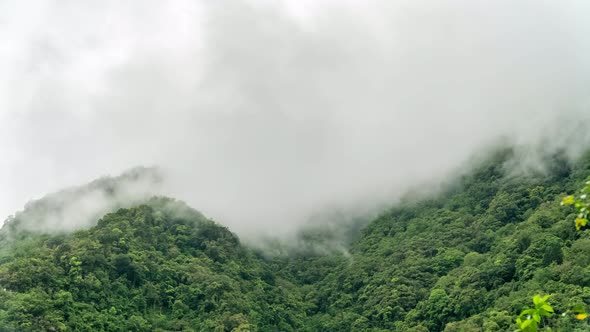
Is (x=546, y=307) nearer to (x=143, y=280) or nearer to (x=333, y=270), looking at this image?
(x=143, y=280)

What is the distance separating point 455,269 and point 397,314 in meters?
9.20

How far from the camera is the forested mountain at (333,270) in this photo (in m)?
63.5

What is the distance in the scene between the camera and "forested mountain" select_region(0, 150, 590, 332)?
208ft

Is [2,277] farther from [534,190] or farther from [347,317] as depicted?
[534,190]

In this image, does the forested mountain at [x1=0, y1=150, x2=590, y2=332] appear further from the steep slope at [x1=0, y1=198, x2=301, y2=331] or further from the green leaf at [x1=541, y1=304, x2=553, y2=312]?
the green leaf at [x1=541, y1=304, x2=553, y2=312]

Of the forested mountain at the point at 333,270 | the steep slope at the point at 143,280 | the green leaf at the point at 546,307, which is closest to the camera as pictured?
the green leaf at the point at 546,307

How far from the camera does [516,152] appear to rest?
334ft

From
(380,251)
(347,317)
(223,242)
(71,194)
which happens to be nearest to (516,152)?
(380,251)

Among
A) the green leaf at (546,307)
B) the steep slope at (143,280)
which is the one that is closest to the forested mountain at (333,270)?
the steep slope at (143,280)

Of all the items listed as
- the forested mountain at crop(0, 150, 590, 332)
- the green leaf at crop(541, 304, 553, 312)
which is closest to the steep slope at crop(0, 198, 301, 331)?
the forested mountain at crop(0, 150, 590, 332)

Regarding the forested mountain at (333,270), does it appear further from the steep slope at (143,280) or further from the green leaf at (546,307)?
the green leaf at (546,307)

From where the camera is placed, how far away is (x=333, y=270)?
326 ft

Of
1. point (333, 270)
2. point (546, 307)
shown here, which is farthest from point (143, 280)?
point (546, 307)

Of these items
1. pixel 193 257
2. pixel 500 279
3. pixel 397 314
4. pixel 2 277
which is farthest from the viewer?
pixel 193 257
